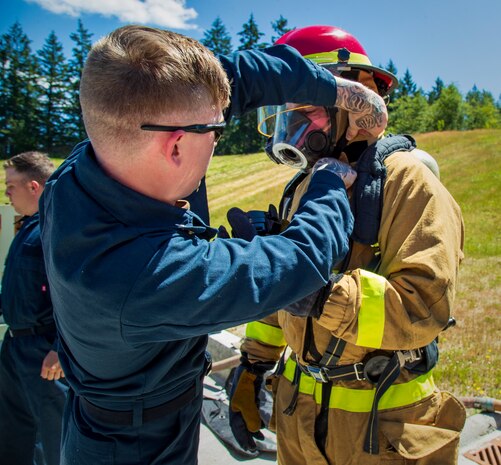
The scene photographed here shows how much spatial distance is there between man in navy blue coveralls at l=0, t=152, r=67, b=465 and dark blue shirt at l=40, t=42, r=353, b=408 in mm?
2156

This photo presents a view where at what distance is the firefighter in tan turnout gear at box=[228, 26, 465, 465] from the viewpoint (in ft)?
5.23

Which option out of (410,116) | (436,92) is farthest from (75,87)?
(436,92)

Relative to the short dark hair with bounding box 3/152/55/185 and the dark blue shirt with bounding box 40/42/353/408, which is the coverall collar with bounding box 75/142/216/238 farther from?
the short dark hair with bounding box 3/152/55/185

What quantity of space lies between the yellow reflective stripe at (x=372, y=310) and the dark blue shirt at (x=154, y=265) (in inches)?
11.2

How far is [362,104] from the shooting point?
1.78 meters

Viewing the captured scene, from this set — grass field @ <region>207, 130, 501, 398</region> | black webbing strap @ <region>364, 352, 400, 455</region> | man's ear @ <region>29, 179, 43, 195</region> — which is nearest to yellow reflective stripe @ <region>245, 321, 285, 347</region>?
black webbing strap @ <region>364, 352, 400, 455</region>

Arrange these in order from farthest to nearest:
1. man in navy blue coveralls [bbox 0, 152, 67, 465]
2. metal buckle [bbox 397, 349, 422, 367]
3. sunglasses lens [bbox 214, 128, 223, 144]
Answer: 1. man in navy blue coveralls [bbox 0, 152, 67, 465]
2. metal buckle [bbox 397, 349, 422, 367]
3. sunglasses lens [bbox 214, 128, 223, 144]

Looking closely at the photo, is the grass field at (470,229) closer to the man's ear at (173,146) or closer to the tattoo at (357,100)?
the tattoo at (357,100)

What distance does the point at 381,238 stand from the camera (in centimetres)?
175

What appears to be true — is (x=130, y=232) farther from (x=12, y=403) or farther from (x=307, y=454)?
(x=12, y=403)

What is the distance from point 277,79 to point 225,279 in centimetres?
89

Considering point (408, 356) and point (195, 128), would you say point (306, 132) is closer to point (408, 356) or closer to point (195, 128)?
point (195, 128)

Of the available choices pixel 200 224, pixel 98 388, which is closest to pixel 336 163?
pixel 200 224

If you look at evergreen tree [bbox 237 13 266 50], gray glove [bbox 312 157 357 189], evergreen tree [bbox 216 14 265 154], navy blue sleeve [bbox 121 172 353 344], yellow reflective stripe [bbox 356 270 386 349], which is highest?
evergreen tree [bbox 237 13 266 50]
